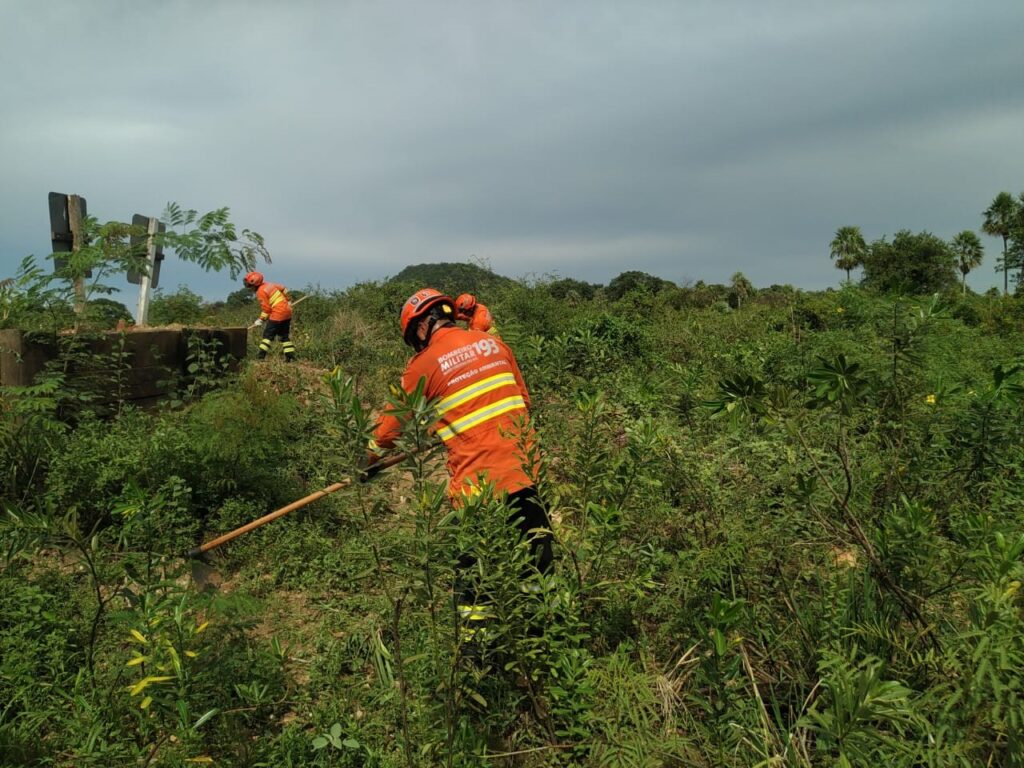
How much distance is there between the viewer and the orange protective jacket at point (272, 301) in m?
9.41

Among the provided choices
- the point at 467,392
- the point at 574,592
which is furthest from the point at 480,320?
the point at 574,592

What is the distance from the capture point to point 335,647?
3.34 meters

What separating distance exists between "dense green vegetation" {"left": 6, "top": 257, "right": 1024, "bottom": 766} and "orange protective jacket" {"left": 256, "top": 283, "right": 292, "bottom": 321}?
188 inches

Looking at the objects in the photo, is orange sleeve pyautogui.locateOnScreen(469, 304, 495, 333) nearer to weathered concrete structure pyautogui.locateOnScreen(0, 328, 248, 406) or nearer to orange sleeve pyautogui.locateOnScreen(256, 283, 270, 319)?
weathered concrete structure pyautogui.locateOnScreen(0, 328, 248, 406)

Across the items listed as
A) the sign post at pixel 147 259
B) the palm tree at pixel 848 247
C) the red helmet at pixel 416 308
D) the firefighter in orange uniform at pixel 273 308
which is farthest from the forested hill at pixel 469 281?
the palm tree at pixel 848 247

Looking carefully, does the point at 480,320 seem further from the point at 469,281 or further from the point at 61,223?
the point at 469,281

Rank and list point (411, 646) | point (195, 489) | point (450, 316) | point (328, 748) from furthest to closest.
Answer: point (195, 489)
point (450, 316)
point (411, 646)
point (328, 748)

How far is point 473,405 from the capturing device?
293 cm

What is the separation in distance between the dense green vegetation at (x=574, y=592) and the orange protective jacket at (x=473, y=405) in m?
0.31

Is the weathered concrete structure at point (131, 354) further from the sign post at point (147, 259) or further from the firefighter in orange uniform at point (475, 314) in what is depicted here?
the firefighter in orange uniform at point (475, 314)

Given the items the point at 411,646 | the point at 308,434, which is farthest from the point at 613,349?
the point at 411,646

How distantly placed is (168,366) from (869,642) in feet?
18.9

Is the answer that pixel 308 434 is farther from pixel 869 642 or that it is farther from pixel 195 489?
pixel 869 642

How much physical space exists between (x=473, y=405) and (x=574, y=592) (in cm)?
102
